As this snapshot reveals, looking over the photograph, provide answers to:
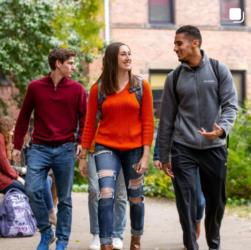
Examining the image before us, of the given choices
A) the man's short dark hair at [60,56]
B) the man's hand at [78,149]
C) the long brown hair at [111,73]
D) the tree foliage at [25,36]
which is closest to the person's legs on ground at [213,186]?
the long brown hair at [111,73]

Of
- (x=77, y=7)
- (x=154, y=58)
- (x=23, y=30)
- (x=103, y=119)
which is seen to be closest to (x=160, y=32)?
(x=154, y=58)

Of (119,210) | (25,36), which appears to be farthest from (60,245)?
(25,36)

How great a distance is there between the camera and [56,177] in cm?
798

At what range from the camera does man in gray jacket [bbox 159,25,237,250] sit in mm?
7133

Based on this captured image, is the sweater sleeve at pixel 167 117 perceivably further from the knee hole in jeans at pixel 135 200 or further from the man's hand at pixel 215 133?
the knee hole in jeans at pixel 135 200

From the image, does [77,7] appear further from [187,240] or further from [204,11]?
[187,240]

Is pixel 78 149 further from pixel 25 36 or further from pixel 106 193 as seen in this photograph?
pixel 25 36

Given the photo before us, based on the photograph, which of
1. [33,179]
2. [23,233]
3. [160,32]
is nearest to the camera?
[33,179]

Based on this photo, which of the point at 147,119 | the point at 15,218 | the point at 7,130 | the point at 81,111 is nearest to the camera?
the point at 147,119

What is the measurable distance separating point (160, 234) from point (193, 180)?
2.98 metres

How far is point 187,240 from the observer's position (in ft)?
23.5

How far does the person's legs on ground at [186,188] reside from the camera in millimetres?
7160

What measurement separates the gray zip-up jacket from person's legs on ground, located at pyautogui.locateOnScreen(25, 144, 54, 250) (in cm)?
134

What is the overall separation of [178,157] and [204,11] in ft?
61.7
